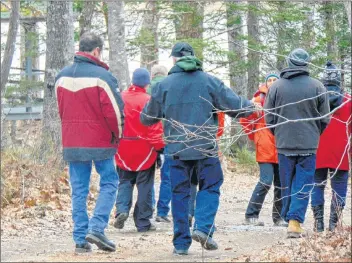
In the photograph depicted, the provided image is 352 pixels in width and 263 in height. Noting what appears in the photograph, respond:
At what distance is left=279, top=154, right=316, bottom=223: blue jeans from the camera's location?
1073 centimetres

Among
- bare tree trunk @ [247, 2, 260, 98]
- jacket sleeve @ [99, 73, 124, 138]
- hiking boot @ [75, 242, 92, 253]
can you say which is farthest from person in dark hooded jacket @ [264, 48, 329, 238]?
bare tree trunk @ [247, 2, 260, 98]

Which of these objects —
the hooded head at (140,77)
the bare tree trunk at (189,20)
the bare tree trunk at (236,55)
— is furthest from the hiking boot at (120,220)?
the bare tree trunk at (236,55)

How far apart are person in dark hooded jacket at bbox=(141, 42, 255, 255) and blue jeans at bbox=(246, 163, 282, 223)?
242 cm

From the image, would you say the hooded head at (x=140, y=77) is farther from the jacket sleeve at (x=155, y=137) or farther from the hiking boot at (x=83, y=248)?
the hiking boot at (x=83, y=248)

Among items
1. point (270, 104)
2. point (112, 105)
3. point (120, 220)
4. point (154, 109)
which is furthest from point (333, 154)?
point (112, 105)

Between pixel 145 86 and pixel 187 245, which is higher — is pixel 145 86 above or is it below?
above

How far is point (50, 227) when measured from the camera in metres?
11.6

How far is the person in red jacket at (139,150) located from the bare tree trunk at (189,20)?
9.31 m

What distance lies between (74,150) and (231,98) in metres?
1.65

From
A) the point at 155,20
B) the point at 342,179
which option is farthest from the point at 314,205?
the point at 155,20

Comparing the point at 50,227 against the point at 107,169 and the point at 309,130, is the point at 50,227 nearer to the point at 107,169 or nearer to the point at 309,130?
the point at 107,169

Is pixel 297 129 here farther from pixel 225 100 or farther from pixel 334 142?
pixel 225 100

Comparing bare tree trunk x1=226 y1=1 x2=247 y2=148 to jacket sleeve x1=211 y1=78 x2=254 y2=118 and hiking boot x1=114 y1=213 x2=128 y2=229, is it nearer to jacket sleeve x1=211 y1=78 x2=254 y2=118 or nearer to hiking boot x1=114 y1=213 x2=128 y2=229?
hiking boot x1=114 y1=213 x2=128 y2=229

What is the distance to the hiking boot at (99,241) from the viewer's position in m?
9.52
